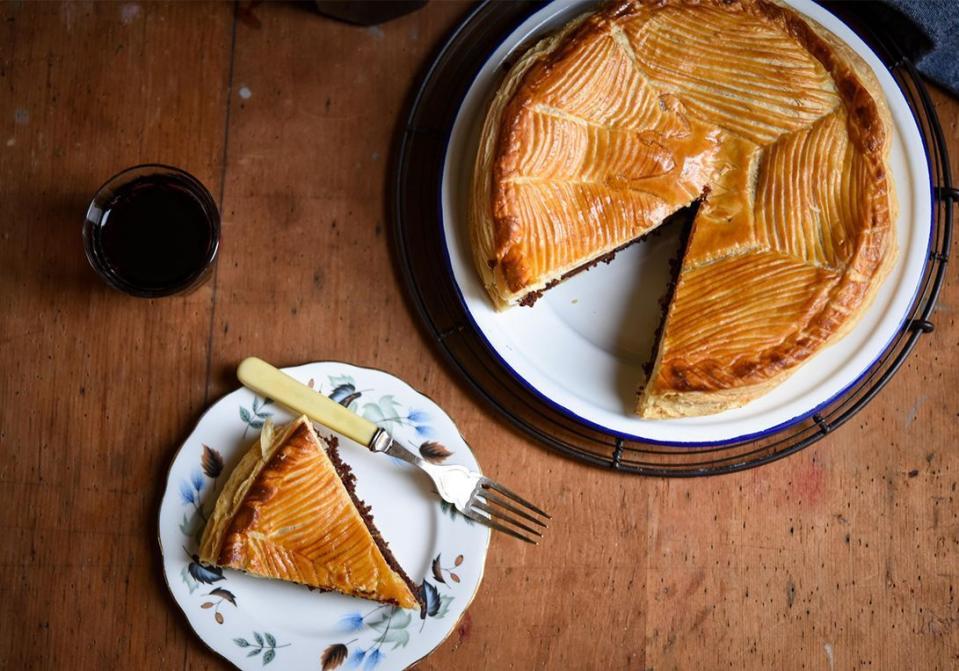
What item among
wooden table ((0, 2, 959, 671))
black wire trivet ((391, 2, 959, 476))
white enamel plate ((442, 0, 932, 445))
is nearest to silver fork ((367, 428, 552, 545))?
wooden table ((0, 2, 959, 671))

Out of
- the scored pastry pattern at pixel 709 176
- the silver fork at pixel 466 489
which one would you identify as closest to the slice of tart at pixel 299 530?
the silver fork at pixel 466 489

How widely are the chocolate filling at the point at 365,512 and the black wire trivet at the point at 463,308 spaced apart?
1.77 feet

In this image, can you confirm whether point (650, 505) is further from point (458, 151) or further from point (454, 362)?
point (458, 151)

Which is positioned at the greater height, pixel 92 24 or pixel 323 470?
pixel 92 24

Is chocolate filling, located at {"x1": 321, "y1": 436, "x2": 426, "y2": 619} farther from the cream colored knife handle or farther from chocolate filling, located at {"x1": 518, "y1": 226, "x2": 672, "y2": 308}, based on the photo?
chocolate filling, located at {"x1": 518, "y1": 226, "x2": 672, "y2": 308}

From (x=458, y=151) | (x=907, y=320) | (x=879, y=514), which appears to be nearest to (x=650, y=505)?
(x=879, y=514)

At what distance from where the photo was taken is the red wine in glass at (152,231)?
9.55 feet

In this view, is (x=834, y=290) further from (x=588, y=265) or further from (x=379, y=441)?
(x=379, y=441)

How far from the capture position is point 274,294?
10.5 ft

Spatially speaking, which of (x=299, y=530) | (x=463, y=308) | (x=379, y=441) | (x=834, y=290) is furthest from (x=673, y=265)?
(x=299, y=530)

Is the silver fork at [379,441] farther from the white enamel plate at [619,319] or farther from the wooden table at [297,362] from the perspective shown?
the white enamel plate at [619,319]

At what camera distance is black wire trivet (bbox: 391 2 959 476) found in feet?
10.0

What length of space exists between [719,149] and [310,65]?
5.24ft

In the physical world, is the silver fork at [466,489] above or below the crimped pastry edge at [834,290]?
below
